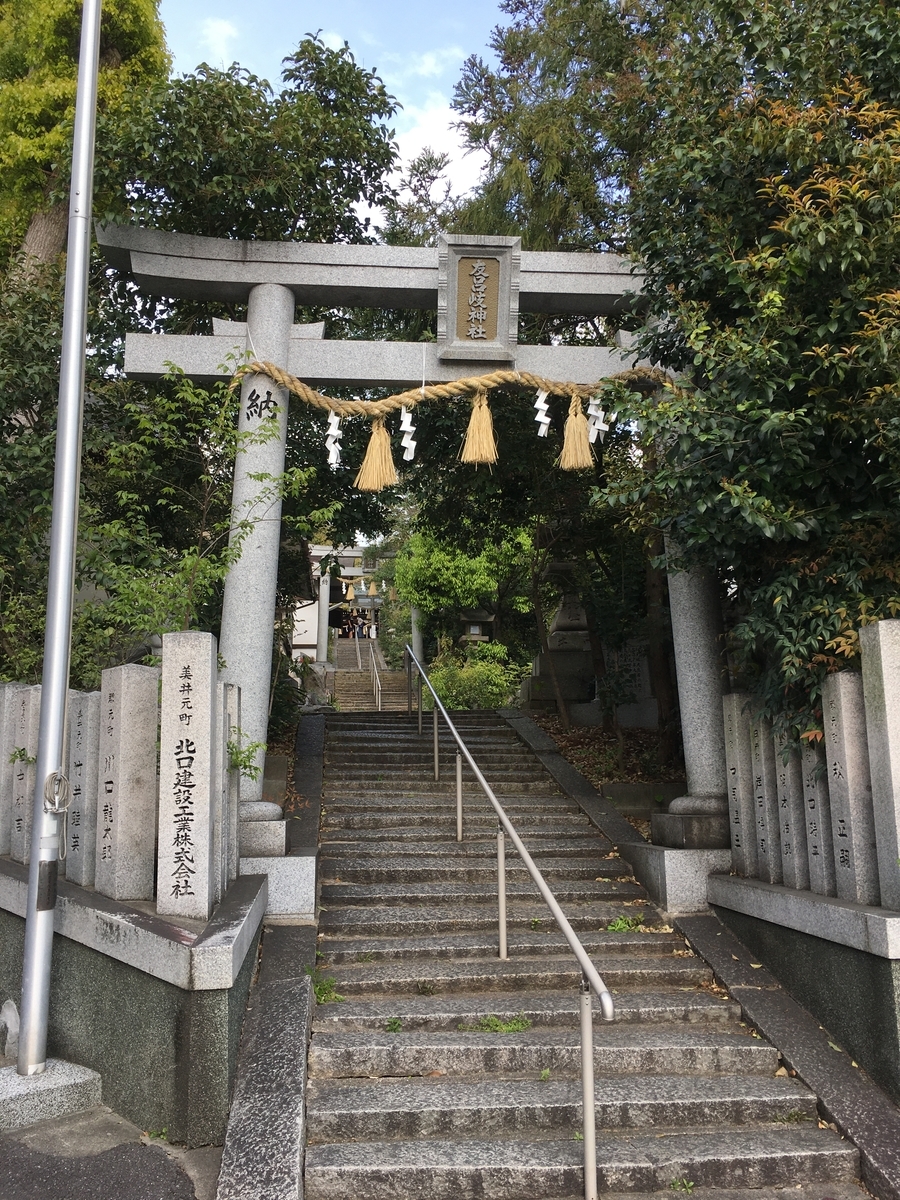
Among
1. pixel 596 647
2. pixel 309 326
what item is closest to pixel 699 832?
pixel 309 326

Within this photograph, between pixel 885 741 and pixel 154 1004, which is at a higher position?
pixel 885 741

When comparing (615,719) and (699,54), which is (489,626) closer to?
(615,719)

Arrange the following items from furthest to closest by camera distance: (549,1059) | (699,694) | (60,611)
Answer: (699,694) < (60,611) < (549,1059)

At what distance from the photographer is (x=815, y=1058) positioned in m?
4.43

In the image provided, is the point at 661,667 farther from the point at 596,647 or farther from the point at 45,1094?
the point at 45,1094

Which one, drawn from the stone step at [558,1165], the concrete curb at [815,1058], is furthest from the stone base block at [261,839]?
the concrete curb at [815,1058]

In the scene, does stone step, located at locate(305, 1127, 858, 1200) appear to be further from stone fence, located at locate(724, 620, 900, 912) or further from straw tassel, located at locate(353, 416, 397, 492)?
straw tassel, located at locate(353, 416, 397, 492)

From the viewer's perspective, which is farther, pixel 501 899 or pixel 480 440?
pixel 480 440

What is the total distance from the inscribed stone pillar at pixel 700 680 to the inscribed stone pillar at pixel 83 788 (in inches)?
150

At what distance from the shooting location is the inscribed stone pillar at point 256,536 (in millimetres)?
6379

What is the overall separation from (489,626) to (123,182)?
1811cm

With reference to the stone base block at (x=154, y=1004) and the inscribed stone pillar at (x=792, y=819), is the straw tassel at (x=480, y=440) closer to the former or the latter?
the inscribed stone pillar at (x=792, y=819)

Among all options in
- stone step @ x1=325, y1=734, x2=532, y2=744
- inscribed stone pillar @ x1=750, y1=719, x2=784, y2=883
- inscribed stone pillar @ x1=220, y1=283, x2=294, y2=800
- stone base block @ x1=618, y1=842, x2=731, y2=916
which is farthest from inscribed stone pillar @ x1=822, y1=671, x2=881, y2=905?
stone step @ x1=325, y1=734, x2=532, y2=744

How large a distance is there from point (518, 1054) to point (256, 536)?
375 cm
